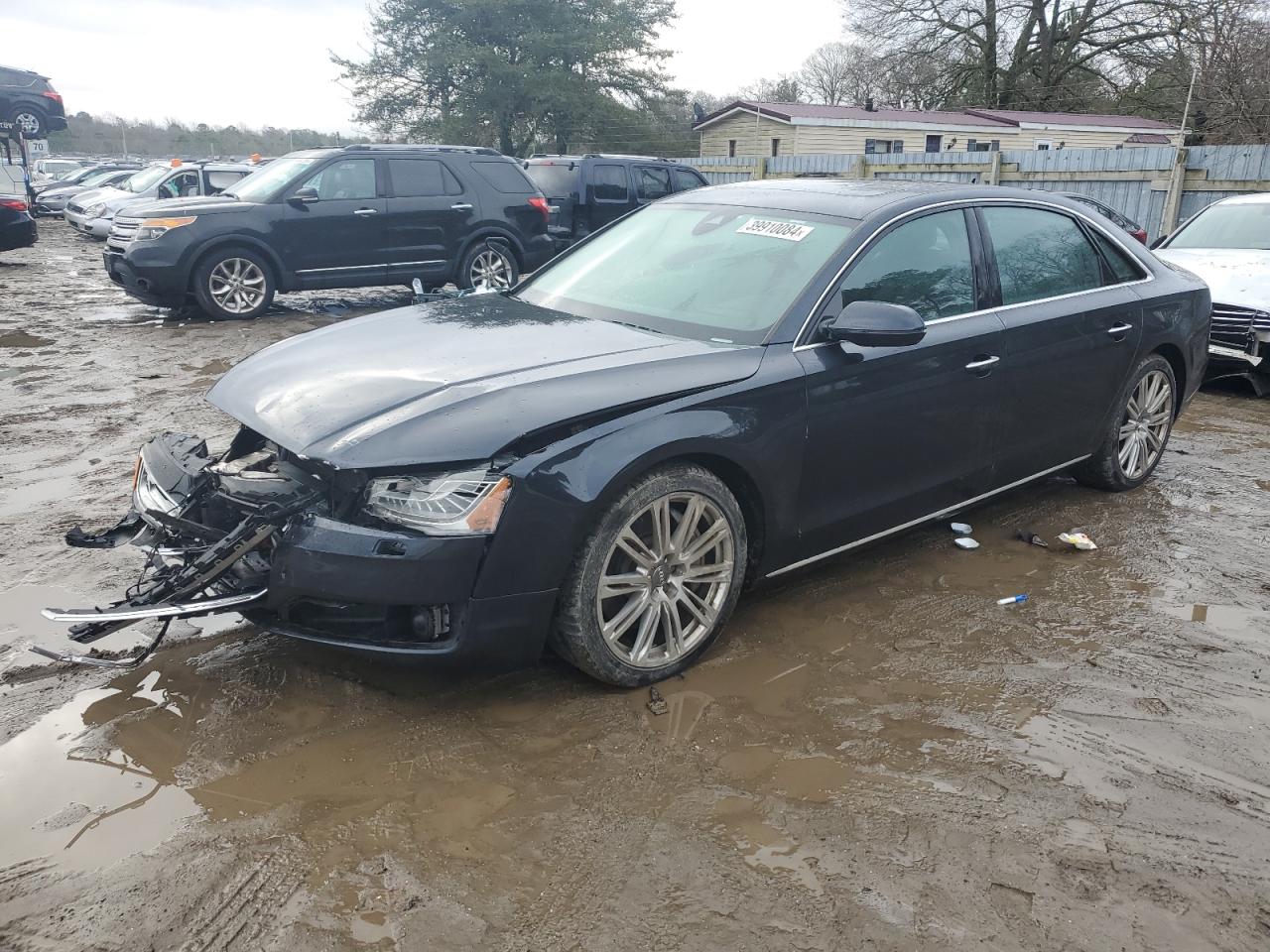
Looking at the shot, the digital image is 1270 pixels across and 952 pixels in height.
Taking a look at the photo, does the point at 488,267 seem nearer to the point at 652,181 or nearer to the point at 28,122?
the point at 652,181

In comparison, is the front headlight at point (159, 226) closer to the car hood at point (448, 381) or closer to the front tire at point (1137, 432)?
the car hood at point (448, 381)

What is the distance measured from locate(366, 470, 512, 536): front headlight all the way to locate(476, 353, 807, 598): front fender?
0.05 metres

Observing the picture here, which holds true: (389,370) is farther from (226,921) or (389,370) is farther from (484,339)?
(226,921)

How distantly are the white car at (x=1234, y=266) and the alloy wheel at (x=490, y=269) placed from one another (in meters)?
7.18

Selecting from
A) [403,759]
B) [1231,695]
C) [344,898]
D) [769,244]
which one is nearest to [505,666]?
[403,759]

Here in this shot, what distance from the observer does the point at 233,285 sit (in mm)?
10734

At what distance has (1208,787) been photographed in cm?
293

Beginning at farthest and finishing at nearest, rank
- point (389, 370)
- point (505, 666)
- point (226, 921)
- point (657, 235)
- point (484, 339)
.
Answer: point (657, 235) → point (484, 339) → point (389, 370) → point (505, 666) → point (226, 921)

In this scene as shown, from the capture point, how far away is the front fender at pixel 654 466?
2.92 m

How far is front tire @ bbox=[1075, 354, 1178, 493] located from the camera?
17.4ft

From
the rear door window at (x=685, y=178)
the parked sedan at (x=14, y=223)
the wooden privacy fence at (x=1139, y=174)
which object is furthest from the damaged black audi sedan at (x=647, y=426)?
the parked sedan at (x=14, y=223)

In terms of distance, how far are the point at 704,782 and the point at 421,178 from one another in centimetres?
995

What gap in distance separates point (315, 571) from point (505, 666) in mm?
640

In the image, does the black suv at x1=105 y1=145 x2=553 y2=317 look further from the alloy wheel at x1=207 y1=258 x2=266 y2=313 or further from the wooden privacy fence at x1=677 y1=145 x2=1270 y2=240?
the wooden privacy fence at x1=677 y1=145 x2=1270 y2=240
